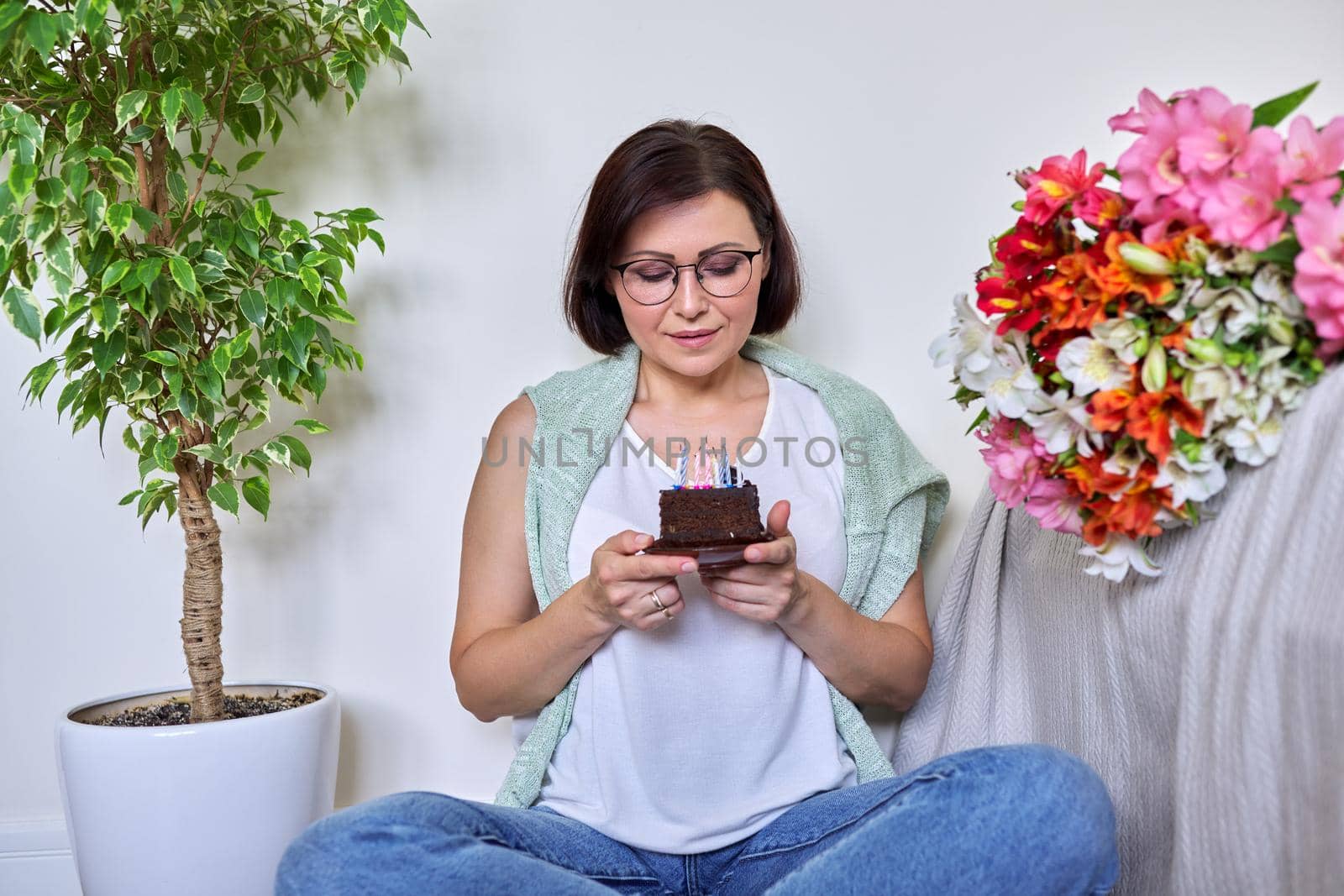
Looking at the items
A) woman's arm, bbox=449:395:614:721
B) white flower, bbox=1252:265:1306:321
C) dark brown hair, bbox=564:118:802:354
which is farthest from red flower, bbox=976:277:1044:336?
woman's arm, bbox=449:395:614:721

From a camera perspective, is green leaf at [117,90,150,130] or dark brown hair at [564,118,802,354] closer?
green leaf at [117,90,150,130]

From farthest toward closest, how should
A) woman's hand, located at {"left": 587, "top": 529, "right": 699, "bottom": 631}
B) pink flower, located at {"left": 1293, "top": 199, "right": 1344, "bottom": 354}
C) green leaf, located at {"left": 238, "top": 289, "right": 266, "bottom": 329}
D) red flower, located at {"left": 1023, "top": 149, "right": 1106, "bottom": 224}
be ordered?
green leaf, located at {"left": 238, "top": 289, "right": 266, "bottom": 329} < woman's hand, located at {"left": 587, "top": 529, "right": 699, "bottom": 631} < red flower, located at {"left": 1023, "top": 149, "right": 1106, "bottom": 224} < pink flower, located at {"left": 1293, "top": 199, "right": 1344, "bottom": 354}

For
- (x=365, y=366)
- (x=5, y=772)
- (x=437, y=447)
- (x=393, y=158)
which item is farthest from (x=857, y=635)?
(x=5, y=772)

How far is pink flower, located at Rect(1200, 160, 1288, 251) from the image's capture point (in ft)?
3.28

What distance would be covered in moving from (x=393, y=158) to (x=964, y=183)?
36.5 inches

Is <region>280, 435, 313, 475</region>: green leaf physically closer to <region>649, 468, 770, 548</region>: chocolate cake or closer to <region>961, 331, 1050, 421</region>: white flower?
<region>649, 468, 770, 548</region>: chocolate cake

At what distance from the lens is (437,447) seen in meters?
1.84

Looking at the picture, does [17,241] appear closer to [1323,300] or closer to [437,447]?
[437,447]

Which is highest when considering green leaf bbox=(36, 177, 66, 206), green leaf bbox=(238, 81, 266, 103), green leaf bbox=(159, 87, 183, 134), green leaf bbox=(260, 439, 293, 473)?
green leaf bbox=(238, 81, 266, 103)

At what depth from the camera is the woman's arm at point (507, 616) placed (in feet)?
4.67

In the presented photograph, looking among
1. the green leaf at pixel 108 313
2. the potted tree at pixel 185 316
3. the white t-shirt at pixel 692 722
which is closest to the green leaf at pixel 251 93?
the potted tree at pixel 185 316

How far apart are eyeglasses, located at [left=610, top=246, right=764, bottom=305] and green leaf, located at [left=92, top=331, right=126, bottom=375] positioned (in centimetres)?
66

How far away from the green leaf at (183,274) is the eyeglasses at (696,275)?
21.3 inches

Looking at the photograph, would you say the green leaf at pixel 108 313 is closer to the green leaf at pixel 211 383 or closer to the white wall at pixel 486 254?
the green leaf at pixel 211 383
